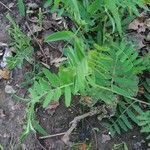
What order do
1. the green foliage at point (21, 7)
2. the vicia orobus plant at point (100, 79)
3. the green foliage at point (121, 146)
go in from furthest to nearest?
the green foliage at point (21, 7) < the green foliage at point (121, 146) < the vicia orobus plant at point (100, 79)

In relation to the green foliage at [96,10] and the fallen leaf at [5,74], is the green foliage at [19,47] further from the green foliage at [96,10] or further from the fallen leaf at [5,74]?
the green foliage at [96,10]

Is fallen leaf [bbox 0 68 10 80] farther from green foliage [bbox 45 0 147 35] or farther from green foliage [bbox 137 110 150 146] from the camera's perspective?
green foliage [bbox 137 110 150 146]

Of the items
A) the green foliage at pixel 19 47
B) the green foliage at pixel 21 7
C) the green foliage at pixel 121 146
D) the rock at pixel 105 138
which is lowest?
the green foliage at pixel 121 146

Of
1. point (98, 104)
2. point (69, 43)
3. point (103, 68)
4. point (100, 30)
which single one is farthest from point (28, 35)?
point (103, 68)

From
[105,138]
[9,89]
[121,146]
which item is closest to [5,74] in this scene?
[9,89]

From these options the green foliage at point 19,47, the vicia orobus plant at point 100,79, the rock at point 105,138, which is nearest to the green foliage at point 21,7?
the green foliage at point 19,47

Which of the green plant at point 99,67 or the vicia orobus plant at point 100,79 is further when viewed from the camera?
the green plant at point 99,67

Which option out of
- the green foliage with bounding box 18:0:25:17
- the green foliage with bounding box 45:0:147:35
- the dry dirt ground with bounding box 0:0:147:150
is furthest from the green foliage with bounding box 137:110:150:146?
the green foliage with bounding box 18:0:25:17

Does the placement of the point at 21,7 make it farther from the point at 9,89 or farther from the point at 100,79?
the point at 100,79
